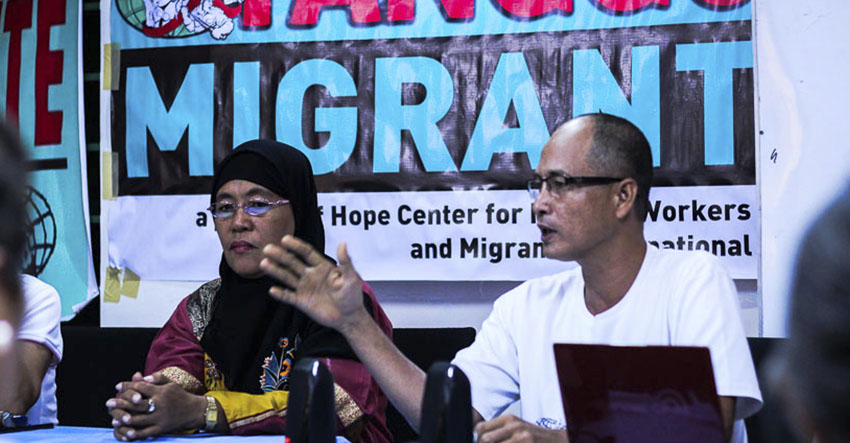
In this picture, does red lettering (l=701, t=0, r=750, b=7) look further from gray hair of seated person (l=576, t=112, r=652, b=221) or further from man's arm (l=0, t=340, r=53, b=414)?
man's arm (l=0, t=340, r=53, b=414)

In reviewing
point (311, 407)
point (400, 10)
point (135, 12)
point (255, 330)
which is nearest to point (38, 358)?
point (255, 330)

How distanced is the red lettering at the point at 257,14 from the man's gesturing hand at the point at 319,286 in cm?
164

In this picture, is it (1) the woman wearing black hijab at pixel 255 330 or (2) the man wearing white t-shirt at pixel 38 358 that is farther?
(2) the man wearing white t-shirt at pixel 38 358

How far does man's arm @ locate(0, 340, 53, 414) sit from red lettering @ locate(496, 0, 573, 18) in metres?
1.69

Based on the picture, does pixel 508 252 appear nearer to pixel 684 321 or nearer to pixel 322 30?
pixel 322 30

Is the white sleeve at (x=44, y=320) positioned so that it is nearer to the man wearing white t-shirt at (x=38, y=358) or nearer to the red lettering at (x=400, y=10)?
the man wearing white t-shirt at (x=38, y=358)

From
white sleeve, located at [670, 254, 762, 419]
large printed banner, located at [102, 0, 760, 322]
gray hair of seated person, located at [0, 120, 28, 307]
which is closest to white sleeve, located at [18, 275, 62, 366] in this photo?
large printed banner, located at [102, 0, 760, 322]

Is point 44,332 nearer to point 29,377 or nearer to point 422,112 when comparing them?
point 29,377

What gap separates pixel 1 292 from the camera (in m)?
0.46

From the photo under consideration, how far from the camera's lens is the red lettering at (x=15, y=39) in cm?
338

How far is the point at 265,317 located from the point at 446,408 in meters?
1.15

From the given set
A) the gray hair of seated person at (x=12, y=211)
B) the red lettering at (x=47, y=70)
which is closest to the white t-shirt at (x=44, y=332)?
the red lettering at (x=47, y=70)

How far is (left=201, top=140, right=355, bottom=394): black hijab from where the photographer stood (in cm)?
216

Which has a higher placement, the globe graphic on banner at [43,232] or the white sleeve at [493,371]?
the globe graphic on banner at [43,232]
